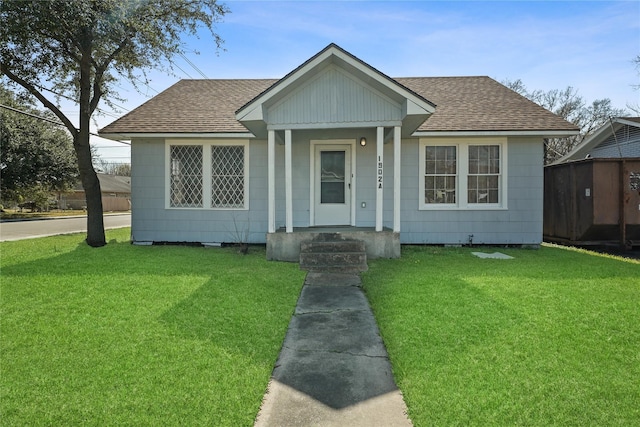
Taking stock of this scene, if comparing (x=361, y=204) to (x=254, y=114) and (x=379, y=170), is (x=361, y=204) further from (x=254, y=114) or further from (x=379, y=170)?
(x=254, y=114)

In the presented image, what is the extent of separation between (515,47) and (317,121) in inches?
256

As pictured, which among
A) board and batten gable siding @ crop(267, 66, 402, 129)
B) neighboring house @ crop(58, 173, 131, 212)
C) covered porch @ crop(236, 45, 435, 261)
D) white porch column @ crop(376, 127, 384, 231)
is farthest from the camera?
neighboring house @ crop(58, 173, 131, 212)

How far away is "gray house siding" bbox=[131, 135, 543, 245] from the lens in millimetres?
8969

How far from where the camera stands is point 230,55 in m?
11.0

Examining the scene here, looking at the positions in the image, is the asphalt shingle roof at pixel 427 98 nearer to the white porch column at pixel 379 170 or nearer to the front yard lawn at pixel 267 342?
the white porch column at pixel 379 170

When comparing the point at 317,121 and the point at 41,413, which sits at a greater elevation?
the point at 317,121

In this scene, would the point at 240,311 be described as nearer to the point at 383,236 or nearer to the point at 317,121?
the point at 383,236

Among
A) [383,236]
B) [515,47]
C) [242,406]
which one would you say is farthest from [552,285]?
[515,47]

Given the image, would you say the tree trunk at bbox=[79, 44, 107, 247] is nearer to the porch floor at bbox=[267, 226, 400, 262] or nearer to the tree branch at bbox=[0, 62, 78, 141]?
the tree branch at bbox=[0, 62, 78, 141]

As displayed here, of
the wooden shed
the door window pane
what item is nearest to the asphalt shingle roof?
the wooden shed

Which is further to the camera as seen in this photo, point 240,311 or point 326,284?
point 326,284

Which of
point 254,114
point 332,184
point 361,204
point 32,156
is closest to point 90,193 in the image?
point 254,114

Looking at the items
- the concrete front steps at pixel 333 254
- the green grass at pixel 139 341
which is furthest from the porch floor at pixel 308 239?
the green grass at pixel 139 341

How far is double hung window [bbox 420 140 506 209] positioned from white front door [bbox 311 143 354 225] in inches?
74.4
